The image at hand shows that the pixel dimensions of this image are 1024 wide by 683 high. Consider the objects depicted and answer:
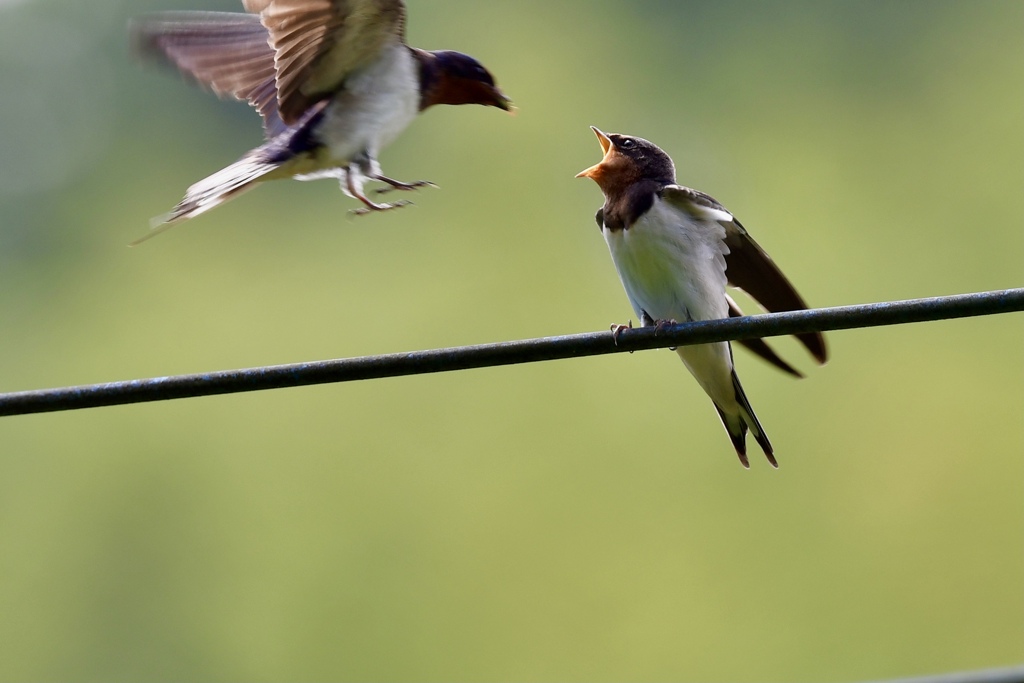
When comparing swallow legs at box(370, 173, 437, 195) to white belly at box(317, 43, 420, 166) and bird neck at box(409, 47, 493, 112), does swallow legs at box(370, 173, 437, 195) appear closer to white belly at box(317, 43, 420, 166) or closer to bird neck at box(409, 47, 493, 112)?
white belly at box(317, 43, 420, 166)

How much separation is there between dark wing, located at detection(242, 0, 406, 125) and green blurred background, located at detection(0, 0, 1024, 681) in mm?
3080

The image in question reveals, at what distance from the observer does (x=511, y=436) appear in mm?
12312

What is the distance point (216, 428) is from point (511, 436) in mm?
3705

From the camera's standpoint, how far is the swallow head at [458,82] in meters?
3.15

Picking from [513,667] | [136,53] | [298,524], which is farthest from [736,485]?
[136,53]

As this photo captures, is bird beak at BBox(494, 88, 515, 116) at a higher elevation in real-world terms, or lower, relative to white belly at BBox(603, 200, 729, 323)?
higher

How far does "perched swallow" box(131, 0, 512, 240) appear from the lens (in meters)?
2.79

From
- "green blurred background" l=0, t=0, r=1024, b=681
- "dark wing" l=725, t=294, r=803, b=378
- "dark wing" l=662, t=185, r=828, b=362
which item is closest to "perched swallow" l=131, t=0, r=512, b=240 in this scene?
"dark wing" l=662, t=185, r=828, b=362

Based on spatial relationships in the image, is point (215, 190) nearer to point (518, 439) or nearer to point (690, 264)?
point (690, 264)

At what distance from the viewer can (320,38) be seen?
9.34ft

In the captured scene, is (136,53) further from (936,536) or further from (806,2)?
(806,2)

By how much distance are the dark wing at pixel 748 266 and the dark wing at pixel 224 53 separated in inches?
49.6

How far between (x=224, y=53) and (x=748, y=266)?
164 cm

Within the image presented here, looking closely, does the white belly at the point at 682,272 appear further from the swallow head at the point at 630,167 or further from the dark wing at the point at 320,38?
the dark wing at the point at 320,38
